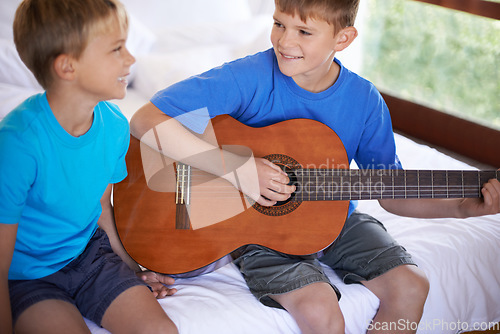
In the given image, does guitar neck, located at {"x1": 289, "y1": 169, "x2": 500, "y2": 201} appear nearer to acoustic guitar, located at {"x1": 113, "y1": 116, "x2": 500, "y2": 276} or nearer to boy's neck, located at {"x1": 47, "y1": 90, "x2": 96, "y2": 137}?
acoustic guitar, located at {"x1": 113, "y1": 116, "x2": 500, "y2": 276}

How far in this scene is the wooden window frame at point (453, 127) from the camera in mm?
2303

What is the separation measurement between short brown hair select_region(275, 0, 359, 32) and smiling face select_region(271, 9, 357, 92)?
1cm

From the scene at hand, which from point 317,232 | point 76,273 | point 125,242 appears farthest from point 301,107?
Result: point 76,273

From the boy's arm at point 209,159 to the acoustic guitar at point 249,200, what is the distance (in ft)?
0.09

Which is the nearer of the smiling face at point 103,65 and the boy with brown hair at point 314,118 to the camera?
the smiling face at point 103,65

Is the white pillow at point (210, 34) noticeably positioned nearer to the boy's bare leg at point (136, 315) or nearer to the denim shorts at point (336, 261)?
the denim shorts at point (336, 261)

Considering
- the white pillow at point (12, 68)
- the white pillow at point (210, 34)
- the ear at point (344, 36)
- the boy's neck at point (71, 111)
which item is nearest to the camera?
the boy's neck at point (71, 111)

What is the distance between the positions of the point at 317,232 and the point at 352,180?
0.18 meters

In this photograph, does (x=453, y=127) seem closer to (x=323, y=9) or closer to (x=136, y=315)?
(x=323, y=9)

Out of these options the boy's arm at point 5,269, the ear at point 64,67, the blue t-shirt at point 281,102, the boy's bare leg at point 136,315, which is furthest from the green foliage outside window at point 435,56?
the boy's arm at point 5,269

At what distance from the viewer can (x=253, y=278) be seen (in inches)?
49.1

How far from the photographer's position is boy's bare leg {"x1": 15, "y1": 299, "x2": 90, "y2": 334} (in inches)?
37.5

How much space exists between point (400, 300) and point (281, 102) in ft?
2.19

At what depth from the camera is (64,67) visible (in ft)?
3.13
